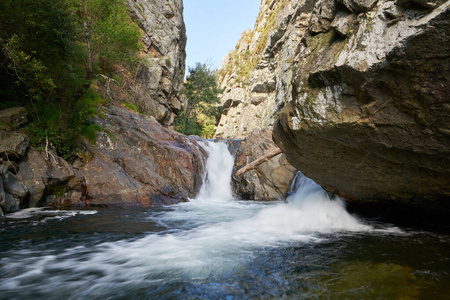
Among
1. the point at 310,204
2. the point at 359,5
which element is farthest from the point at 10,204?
the point at 359,5

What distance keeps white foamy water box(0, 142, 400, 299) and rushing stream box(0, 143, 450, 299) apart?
18mm

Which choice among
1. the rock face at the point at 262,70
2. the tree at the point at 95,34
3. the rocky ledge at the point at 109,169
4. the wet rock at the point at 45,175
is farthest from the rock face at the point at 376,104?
the rock face at the point at 262,70

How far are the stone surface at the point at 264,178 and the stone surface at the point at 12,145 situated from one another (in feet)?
30.3

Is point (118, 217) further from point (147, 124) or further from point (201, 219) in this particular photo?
point (147, 124)

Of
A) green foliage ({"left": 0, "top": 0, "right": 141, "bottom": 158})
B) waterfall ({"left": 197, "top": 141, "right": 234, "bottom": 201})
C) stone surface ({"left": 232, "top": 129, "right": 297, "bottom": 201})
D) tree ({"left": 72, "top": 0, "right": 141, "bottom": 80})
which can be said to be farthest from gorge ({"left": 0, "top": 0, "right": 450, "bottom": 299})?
waterfall ({"left": 197, "top": 141, "right": 234, "bottom": 201})

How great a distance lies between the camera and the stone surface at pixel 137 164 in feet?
27.0

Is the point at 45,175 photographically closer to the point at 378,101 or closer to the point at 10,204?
the point at 10,204

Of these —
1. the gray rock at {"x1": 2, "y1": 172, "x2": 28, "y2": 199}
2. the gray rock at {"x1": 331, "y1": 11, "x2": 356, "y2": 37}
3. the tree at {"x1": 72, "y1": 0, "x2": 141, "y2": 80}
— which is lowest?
the gray rock at {"x1": 2, "y1": 172, "x2": 28, "y2": 199}

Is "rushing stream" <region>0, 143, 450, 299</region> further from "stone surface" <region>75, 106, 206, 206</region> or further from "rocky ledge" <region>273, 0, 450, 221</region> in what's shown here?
"stone surface" <region>75, 106, 206, 206</region>

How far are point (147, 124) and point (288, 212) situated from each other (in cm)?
942

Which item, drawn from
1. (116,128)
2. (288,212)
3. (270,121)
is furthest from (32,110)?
(270,121)

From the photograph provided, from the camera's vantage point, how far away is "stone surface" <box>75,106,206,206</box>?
27.0 ft

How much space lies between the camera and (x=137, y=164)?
31.6 ft

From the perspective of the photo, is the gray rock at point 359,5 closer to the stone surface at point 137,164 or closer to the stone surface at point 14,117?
the stone surface at point 137,164
